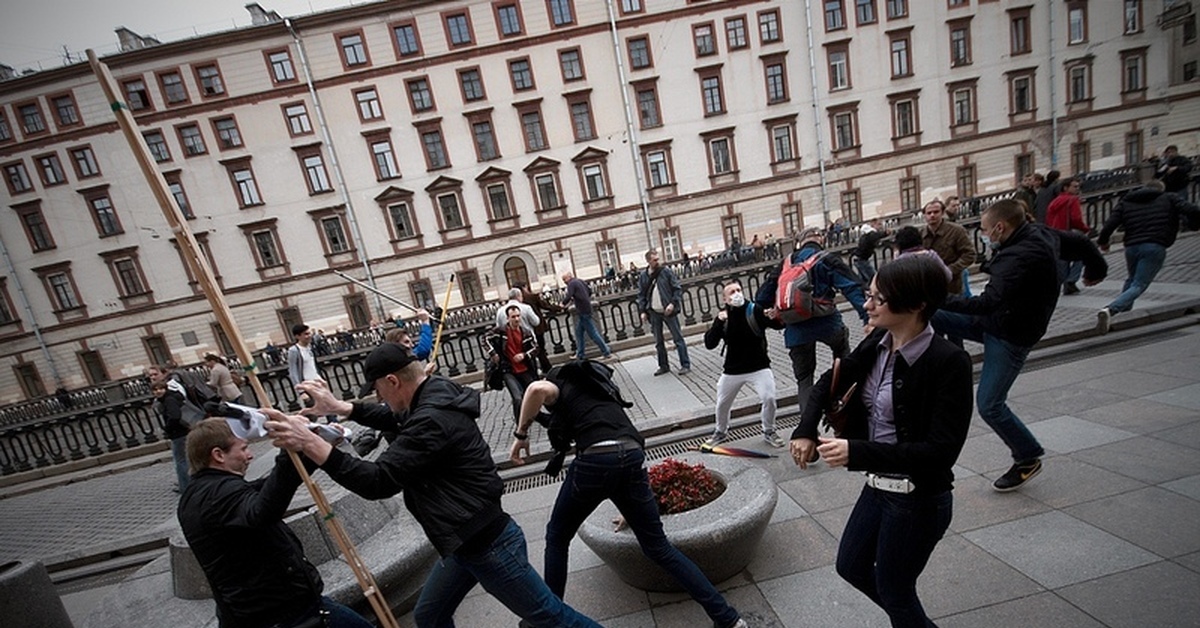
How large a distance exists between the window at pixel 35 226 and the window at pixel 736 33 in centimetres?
3914

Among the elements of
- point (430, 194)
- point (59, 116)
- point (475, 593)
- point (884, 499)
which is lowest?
point (475, 593)

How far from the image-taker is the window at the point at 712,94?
26219 mm

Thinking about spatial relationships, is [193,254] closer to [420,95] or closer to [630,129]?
[630,129]

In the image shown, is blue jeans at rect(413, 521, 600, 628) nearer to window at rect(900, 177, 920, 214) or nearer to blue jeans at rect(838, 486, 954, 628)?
blue jeans at rect(838, 486, 954, 628)

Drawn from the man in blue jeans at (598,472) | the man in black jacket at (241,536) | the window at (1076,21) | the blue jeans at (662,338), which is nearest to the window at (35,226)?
the blue jeans at (662,338)

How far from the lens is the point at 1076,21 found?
27.7m

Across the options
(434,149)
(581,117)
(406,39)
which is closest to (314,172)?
(434,149)

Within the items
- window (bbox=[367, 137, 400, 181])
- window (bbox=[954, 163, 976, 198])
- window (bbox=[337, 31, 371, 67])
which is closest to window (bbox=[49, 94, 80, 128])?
window (bbox=[337, 31, 371, 67])

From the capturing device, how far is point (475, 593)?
11.3 ft

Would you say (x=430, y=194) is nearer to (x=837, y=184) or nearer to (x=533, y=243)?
(x=533, y=243)

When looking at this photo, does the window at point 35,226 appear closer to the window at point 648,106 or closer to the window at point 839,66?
the window at point 648,106

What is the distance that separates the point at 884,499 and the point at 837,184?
29543 mm

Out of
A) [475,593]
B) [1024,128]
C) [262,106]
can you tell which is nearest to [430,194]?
[262,106]

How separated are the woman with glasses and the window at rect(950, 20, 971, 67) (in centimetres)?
3456
